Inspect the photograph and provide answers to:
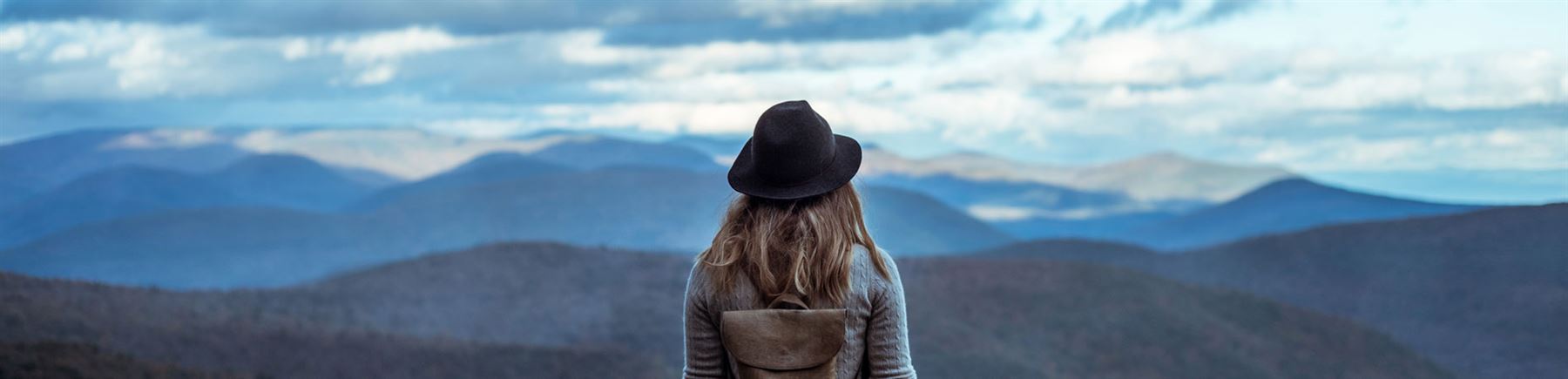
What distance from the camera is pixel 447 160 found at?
36.1m

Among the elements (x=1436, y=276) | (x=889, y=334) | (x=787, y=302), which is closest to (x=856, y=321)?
(x=889, y=334)

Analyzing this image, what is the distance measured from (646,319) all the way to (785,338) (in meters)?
22.3

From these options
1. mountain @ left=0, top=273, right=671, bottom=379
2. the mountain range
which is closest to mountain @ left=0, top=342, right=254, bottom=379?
mountain @ left=0, top=273, right=671, bottom=379

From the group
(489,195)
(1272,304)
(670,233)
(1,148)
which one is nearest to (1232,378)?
(1272,304)

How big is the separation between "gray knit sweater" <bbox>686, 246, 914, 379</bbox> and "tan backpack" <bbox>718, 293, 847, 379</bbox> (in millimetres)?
76

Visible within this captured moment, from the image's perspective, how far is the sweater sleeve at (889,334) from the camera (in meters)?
3.17

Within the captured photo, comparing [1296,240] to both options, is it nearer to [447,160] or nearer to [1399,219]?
[1399,219]

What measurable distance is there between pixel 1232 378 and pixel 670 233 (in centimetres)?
1811

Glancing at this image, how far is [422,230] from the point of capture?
34.8 metres

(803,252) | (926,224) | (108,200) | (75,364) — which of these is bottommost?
(75,364)

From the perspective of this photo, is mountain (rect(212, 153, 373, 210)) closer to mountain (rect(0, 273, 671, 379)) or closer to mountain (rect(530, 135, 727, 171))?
mountain (rect(530, 135, 727, 171))

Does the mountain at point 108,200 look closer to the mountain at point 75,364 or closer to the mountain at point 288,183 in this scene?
the mountain at point 288,183

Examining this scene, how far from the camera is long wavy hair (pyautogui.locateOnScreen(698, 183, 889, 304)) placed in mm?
3068

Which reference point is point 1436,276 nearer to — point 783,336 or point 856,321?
point 856,321
